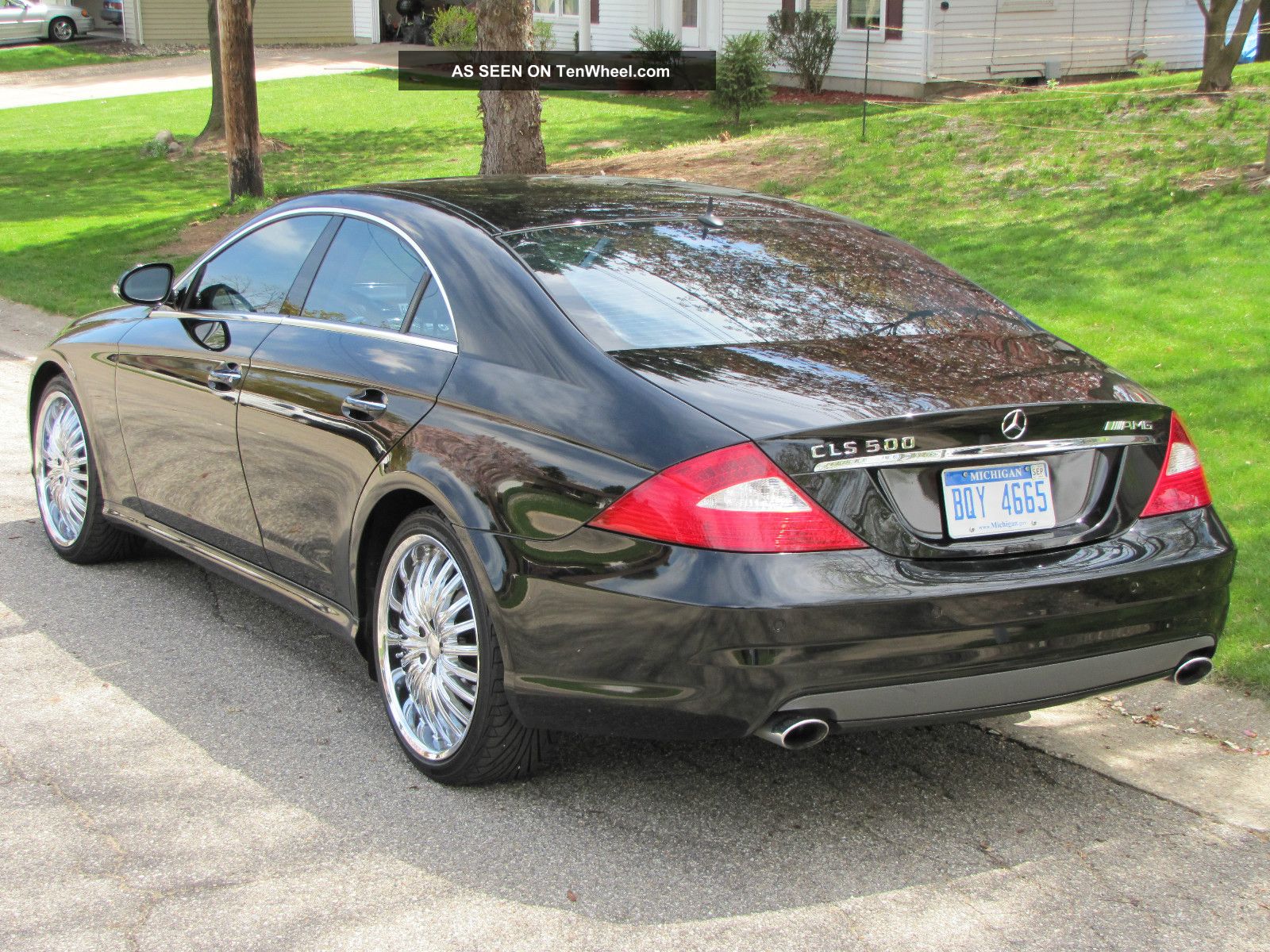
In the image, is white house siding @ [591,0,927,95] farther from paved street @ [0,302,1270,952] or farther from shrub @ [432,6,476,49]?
paved street @ [0,302,1270,952]

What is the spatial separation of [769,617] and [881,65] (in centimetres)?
2311

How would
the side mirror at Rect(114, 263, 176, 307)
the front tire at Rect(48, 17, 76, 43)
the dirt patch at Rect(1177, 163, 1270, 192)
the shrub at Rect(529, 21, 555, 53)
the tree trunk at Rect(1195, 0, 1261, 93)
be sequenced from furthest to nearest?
the front tire at Rect(48, 17, 76, 43) < the shrub at Rect(529, 21, 555, 53) < the tree trunk at Rect(1195, 0, 1261, 93) < the dirt patch at Rect(1177, 163, 1270, 192) < the side mirror at Rect(114, 263, 176, 307)

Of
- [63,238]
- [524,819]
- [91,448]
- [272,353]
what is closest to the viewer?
[524,819]

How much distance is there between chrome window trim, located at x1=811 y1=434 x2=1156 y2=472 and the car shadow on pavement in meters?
1.03

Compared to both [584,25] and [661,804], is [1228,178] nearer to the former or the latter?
[661,804]

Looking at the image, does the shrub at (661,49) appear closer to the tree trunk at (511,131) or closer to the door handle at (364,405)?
the tree trunk at (511,131)

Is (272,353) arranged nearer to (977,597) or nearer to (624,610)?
(624,610)

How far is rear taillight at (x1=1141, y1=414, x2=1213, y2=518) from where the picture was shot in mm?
3877

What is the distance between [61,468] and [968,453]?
4281 millimetres

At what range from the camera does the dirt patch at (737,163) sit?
16016mm

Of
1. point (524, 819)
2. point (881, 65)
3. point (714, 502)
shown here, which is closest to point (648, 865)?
point (524, 819)

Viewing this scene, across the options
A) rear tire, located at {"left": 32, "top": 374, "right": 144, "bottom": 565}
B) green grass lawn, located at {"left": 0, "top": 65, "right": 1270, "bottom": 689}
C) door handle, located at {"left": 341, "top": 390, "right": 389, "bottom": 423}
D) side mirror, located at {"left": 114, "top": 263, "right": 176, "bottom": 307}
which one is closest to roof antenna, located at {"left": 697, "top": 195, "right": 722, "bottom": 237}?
door handle, located at {"left": 341, "top": 390, "right": 389, "bottom": 423}

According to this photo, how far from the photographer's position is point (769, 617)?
11.1 ft

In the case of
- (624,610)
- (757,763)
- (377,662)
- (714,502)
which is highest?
(714,502)
